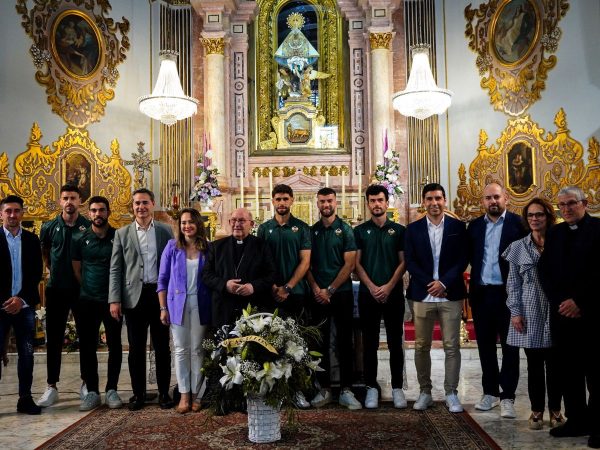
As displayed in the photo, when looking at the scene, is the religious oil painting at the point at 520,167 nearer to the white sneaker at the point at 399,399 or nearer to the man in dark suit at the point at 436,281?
the man in dark suit at the point at 436,281

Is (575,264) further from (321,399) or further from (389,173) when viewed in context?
(389,173)

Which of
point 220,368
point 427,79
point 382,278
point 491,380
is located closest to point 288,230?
point 382,278

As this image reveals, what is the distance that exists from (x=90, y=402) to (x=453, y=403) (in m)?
2.63

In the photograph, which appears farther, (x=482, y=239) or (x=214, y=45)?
(x=214, y=45)

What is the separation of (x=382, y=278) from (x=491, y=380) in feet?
3.45

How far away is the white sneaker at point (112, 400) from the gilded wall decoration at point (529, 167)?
6.44 m

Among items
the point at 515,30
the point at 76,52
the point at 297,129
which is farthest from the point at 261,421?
the point at 515,30

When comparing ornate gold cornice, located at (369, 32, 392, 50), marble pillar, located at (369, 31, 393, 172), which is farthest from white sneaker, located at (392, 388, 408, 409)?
ornate gold cornice, located at (369, 32, 392, 50)

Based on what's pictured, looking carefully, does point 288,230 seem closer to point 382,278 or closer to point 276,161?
point 382,278

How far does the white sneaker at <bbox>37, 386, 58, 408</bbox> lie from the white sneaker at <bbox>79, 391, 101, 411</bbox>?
270 millimetres

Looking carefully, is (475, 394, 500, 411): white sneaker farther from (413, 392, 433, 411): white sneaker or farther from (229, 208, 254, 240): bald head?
(229, 208, 254, 240): bald head

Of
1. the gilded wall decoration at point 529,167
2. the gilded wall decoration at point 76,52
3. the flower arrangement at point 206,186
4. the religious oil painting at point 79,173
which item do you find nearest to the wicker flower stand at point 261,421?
the flower arrangement at point 206,186

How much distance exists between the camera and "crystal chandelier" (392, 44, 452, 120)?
880 centimetres

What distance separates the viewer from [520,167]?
32.4 ft
